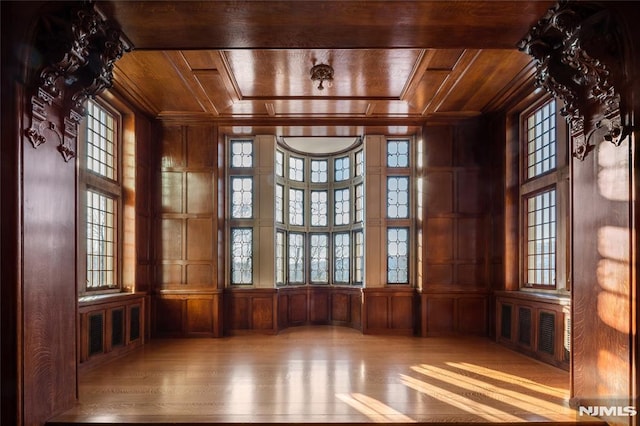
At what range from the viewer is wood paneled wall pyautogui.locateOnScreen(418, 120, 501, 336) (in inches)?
249

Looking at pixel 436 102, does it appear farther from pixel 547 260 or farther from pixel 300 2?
pixel 300 2

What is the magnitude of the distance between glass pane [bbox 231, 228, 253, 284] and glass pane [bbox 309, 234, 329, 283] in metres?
1.46

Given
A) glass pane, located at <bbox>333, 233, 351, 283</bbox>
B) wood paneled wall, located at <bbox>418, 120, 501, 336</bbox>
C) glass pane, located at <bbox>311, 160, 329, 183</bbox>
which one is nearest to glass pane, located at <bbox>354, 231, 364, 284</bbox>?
glass pane, located at <bbox>333, 233, 351, 283</bbox>

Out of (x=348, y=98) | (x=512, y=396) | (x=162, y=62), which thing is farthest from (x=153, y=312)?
(x=512, y=396)

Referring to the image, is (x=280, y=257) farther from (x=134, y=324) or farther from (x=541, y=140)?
(x=541, y=140)

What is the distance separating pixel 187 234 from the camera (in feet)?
20.9

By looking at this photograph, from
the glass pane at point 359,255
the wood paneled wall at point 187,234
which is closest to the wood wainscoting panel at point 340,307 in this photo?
the glass pane at point 359,255

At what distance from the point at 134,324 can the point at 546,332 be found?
521 centimetres

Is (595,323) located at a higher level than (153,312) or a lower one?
higher

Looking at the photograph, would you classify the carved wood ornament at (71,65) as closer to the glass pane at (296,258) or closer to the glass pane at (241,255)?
the glass pane at (241,255)

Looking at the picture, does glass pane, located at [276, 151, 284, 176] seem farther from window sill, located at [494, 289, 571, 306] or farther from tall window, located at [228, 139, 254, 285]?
window sill, located at [494, 289, 571, 306]

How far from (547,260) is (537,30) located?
9.98 ft

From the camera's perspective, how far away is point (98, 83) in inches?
133

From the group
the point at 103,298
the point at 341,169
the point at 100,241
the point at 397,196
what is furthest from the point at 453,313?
the point at 100,241
